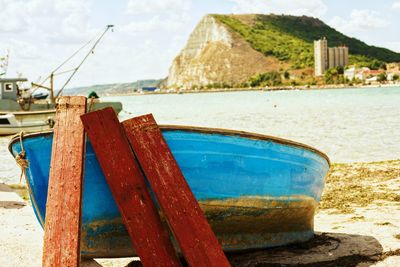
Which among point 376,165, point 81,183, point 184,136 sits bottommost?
point 376,165

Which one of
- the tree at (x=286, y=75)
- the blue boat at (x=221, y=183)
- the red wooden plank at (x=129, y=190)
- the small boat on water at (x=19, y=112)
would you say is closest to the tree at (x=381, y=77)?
the tree at (x=286, y=75)

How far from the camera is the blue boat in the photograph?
5598 mm

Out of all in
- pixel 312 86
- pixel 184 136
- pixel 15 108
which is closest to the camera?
pixel 184 136

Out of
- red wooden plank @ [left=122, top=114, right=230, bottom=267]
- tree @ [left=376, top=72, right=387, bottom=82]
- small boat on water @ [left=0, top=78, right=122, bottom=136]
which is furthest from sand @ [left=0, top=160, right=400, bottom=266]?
tree @ [left=376, top=72, right=387, bottom=82]

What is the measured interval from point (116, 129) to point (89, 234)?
3.77 feet

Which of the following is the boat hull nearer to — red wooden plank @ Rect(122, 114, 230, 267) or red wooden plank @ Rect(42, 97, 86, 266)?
red wooden plank @ Rect(42, 97, 86, 266)

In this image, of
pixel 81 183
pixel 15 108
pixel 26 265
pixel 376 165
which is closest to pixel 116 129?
pixel 81 183

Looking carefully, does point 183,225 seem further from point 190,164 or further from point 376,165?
point 376,165

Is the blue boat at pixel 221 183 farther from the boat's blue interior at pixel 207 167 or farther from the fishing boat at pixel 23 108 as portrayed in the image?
the fishing boat at pixel 23 108

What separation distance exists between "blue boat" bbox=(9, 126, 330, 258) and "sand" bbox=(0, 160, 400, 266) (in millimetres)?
439

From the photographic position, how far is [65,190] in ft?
17.2

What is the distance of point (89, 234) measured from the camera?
5.80 meters

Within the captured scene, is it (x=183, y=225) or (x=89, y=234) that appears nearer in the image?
(x=183, y=225)

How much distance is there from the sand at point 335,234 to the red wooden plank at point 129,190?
1293mm
